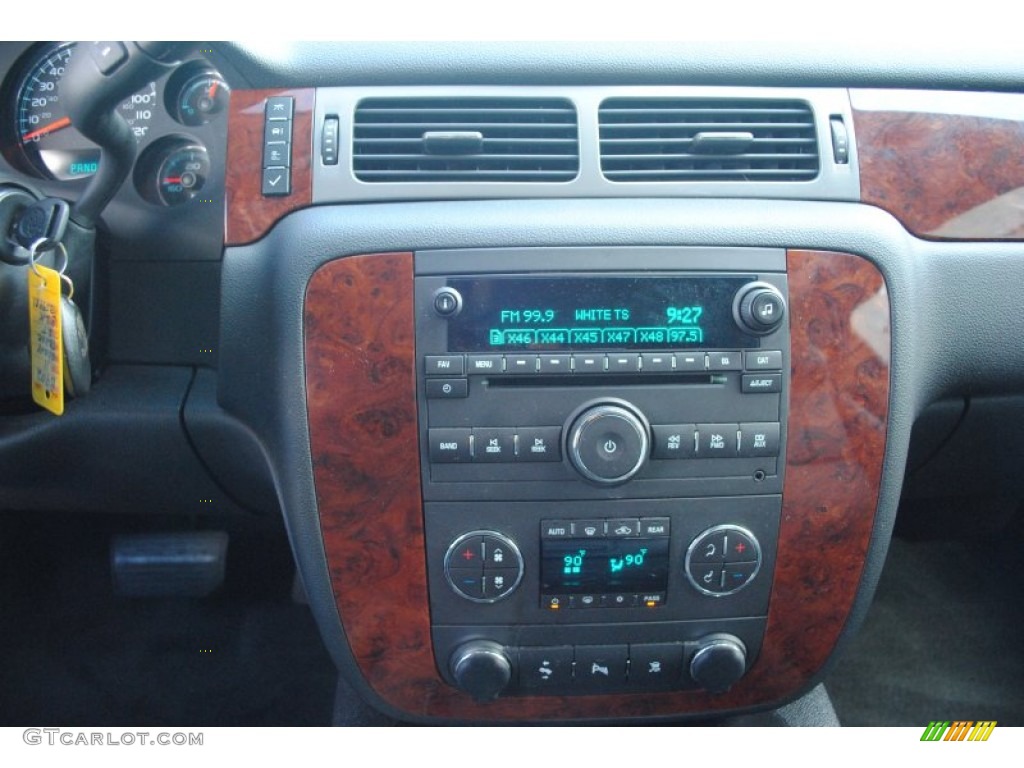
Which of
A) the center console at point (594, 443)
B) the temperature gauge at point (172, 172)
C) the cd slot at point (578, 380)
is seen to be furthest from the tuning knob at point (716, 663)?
the temperature gauge at point (172, 172)

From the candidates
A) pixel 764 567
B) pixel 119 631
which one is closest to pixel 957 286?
pixel 764 567

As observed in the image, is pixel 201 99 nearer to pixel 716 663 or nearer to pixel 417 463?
pixel 417 463

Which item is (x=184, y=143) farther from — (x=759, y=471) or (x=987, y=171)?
(x=987, y=171)

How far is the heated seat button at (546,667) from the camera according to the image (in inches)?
51.1

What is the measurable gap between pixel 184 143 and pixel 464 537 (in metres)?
0.89

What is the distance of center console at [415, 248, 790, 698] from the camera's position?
46.6 inches

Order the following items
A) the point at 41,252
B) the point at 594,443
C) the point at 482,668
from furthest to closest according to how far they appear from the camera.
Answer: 1. the point at 41,252
2. the point at 482,668
3. the point at 594,443

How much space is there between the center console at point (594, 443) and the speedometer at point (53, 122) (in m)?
0.75

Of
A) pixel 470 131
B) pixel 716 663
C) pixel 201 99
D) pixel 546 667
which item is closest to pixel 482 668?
pixel 546 667

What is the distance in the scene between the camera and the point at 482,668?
4.17 feet

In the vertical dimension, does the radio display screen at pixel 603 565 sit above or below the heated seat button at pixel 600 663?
above

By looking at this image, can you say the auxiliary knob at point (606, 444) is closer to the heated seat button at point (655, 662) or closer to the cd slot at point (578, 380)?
the cd slot at point (578, 380)
